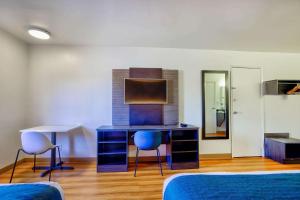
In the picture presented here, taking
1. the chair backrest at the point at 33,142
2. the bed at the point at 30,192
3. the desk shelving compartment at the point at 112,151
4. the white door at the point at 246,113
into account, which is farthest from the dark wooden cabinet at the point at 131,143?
the bed at the point at 30,192

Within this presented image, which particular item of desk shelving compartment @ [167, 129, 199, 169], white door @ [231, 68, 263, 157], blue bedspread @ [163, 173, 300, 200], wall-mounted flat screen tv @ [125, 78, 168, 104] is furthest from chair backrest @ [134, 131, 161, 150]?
white door @ [231, 68, 263, 157]

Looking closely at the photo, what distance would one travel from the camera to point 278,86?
405cm

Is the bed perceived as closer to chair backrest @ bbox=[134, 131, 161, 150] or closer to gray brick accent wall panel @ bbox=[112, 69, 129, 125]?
chair backrest @ bbox=[134, 131, 161, 150]

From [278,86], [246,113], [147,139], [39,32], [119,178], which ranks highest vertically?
[39,32]

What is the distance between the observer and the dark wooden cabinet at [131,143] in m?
3.23

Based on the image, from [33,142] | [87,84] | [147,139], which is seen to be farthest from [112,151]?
[87,84]

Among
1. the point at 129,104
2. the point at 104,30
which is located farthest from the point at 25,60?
the point at 129,104

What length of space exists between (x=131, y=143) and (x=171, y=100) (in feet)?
3.88

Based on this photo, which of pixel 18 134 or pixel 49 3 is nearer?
pixel 49 3

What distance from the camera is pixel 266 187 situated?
3.89 feet

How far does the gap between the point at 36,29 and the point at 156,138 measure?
2.54m

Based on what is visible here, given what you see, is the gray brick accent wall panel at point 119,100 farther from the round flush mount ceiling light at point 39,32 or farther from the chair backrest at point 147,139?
the round flush mount ceiling light at point 39,32

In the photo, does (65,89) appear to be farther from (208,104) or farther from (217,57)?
(217,57)

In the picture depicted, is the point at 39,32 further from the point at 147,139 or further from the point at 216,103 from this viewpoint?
the point at 216,103
